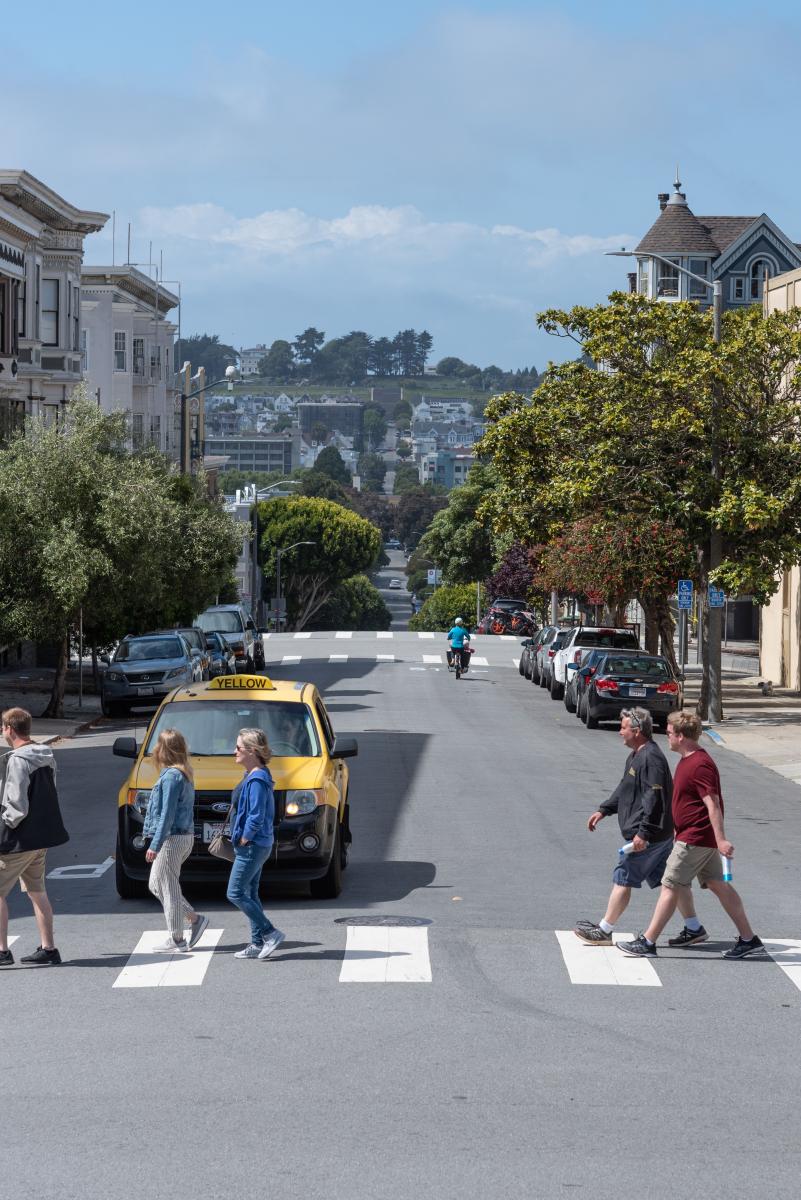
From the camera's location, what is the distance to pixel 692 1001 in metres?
10.8

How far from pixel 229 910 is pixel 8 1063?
176 inches

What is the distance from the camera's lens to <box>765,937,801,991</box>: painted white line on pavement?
11.6 metres

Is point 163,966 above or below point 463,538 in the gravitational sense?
below

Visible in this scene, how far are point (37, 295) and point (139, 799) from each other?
116 ft

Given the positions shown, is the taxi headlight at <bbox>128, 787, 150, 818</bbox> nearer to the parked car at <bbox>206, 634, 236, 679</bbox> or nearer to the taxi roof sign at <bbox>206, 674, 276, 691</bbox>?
the taxi roof sign at <bbox>206, 674, 276, 691</bbox>

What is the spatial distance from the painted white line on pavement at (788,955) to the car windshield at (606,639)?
85.8ft

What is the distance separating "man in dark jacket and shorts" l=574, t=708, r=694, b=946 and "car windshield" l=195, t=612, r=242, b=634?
110 feet

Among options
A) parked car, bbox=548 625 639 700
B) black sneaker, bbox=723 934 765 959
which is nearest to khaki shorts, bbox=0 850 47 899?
black sneaker, bbox=723 934 765 959

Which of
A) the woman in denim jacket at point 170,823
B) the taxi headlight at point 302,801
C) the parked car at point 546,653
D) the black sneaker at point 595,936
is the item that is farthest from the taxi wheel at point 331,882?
the parked car at point 546,653

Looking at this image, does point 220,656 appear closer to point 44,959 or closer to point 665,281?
point 44,959

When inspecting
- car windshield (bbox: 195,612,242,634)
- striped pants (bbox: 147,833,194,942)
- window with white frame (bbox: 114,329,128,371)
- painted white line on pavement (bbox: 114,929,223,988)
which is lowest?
painted white line on pavement (bbox: 114,929,223,988)

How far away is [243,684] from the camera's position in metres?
15.2

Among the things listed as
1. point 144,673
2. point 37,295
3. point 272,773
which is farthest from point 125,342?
point 272,773

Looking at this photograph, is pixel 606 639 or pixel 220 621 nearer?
pixel 606 639
